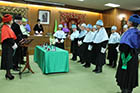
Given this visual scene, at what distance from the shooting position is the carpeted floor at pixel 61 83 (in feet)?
9.40

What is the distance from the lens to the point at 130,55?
7.70ft

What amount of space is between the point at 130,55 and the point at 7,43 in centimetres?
266

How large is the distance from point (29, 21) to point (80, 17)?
3.76 m

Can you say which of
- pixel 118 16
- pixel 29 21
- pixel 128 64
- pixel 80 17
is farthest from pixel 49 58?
pixel 118 16

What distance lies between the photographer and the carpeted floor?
2.87 m

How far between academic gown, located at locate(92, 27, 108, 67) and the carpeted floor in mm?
461

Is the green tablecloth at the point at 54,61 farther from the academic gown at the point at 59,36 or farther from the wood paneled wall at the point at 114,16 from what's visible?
the wood paneled wall at the point at 114,16

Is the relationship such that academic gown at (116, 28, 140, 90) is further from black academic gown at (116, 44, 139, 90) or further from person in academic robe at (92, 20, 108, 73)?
person in academic robe at (92, 20, 108, 73)

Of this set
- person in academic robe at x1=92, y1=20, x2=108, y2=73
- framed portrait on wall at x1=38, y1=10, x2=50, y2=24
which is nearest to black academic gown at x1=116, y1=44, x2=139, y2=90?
person in academic robe at x1=92, y1=20, x2=108, y2=73

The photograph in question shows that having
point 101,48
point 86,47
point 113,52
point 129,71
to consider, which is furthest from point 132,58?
point 113,52

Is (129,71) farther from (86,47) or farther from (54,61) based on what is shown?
(86,47)

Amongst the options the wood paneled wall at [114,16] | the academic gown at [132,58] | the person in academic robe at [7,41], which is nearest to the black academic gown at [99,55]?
the academic gown at [132,58]

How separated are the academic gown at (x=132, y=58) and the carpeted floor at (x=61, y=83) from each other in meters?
0.55

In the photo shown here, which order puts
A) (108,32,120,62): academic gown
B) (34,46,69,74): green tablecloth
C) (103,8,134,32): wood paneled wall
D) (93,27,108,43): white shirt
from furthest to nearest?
1. (103,8,134,32): wood paneled wall
2. (108,32,120,62): academic gown
3. (93,27,108,43): white shirt
4. (34,46,69,74): green tablecloth
